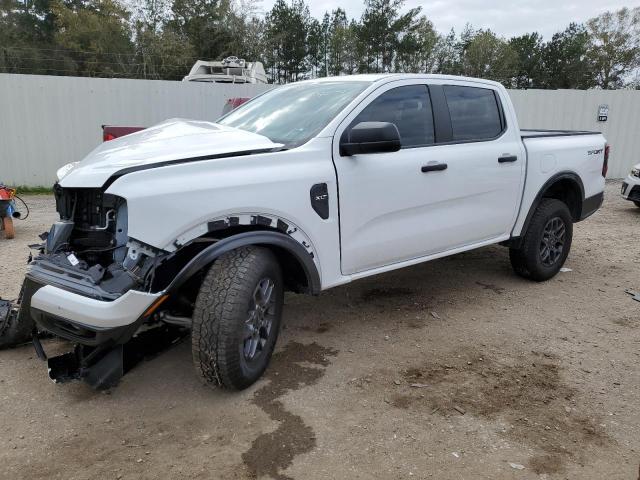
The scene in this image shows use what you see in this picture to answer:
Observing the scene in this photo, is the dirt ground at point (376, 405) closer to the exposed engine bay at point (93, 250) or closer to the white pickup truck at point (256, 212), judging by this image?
the white pickup truck at point (256, 212)

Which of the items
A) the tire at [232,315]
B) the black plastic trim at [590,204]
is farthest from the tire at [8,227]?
the black plastic trim at [590,204]

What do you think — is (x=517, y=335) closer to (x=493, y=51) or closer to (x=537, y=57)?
(x=493, y=51)

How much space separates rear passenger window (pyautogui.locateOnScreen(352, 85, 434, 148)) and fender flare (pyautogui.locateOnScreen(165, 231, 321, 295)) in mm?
1086

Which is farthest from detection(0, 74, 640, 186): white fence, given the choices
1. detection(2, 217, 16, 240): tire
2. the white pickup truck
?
the white pickup truck

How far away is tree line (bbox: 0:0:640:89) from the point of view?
33000mm

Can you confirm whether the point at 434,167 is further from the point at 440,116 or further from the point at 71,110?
the point at 71,110

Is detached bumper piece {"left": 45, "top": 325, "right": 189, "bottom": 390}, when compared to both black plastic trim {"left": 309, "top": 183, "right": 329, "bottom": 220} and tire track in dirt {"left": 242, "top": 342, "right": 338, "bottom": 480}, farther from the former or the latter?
black plastic trim {"left": 309, "top": 183, "right": 329, "bottom": 220}

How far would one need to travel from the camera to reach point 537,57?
159 ft

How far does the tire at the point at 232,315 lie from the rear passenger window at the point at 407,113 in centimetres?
135

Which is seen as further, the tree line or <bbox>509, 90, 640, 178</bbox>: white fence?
the tree line

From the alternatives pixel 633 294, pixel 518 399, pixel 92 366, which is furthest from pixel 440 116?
pixel 92 366

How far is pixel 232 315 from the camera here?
283 cm

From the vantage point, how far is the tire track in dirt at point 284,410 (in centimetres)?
257

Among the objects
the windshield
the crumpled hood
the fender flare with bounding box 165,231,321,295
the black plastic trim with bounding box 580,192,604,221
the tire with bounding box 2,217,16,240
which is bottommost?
the tire with bounding box 2,217,16,240
